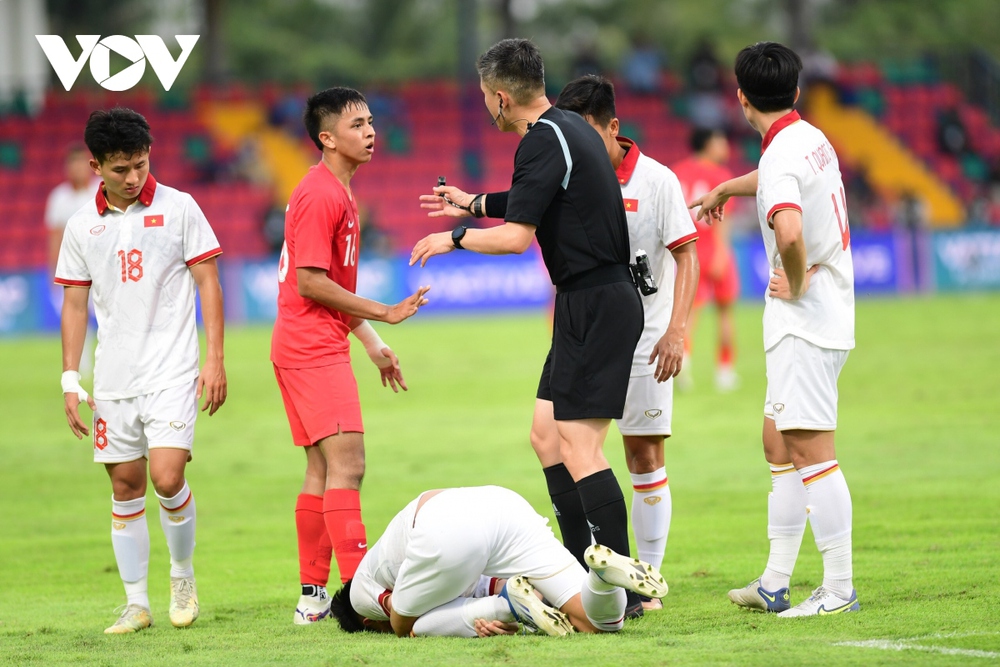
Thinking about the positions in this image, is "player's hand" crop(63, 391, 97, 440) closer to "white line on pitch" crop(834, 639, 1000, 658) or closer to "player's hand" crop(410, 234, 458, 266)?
"player's hand" crop(410, 234, 458, 266)

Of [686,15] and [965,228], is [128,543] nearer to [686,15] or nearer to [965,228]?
[965,228]

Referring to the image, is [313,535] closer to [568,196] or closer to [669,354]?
[669,354]

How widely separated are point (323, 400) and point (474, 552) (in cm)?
112

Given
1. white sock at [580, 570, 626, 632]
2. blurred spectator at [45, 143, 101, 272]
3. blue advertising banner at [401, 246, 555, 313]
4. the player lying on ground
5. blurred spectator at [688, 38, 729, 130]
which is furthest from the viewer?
blurred spectator at [688, 38, 729, 130]

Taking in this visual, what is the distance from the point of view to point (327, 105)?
18.4 ft

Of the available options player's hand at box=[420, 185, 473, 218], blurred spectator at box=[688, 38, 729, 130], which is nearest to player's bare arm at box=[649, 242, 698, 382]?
player's hand at box=[420, 185, 473, 218]

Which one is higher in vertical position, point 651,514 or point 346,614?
point 651,514

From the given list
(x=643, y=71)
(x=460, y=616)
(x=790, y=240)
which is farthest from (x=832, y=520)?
(x=643, y=71)

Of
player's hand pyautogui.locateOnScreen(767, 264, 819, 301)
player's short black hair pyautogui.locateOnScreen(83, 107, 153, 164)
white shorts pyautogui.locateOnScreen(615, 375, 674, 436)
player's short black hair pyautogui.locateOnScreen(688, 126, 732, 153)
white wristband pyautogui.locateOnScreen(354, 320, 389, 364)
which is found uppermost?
player's short black hair pyautogui.locateOnScreen(688, 126, 732, 153)

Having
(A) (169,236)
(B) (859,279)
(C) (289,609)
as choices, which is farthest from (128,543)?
(B) (859,279)

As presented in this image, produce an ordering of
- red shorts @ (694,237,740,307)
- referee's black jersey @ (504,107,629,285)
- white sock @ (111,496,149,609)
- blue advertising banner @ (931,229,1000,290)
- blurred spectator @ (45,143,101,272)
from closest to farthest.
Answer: referee's black jersey @ (504,107,629,285)
white sock @ (111,496,149,609)
red shorts @ (694,237,740,307)
blurred spectator @ (45,143,101,272)
blue advertising banner @ (931,229,1000,290)

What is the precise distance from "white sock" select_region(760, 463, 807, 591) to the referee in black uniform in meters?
0.73

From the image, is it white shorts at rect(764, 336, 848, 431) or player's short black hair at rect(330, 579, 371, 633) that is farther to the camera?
player's short black hair at rect(330, 579, 371, 633)

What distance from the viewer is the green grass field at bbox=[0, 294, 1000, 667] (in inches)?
183
